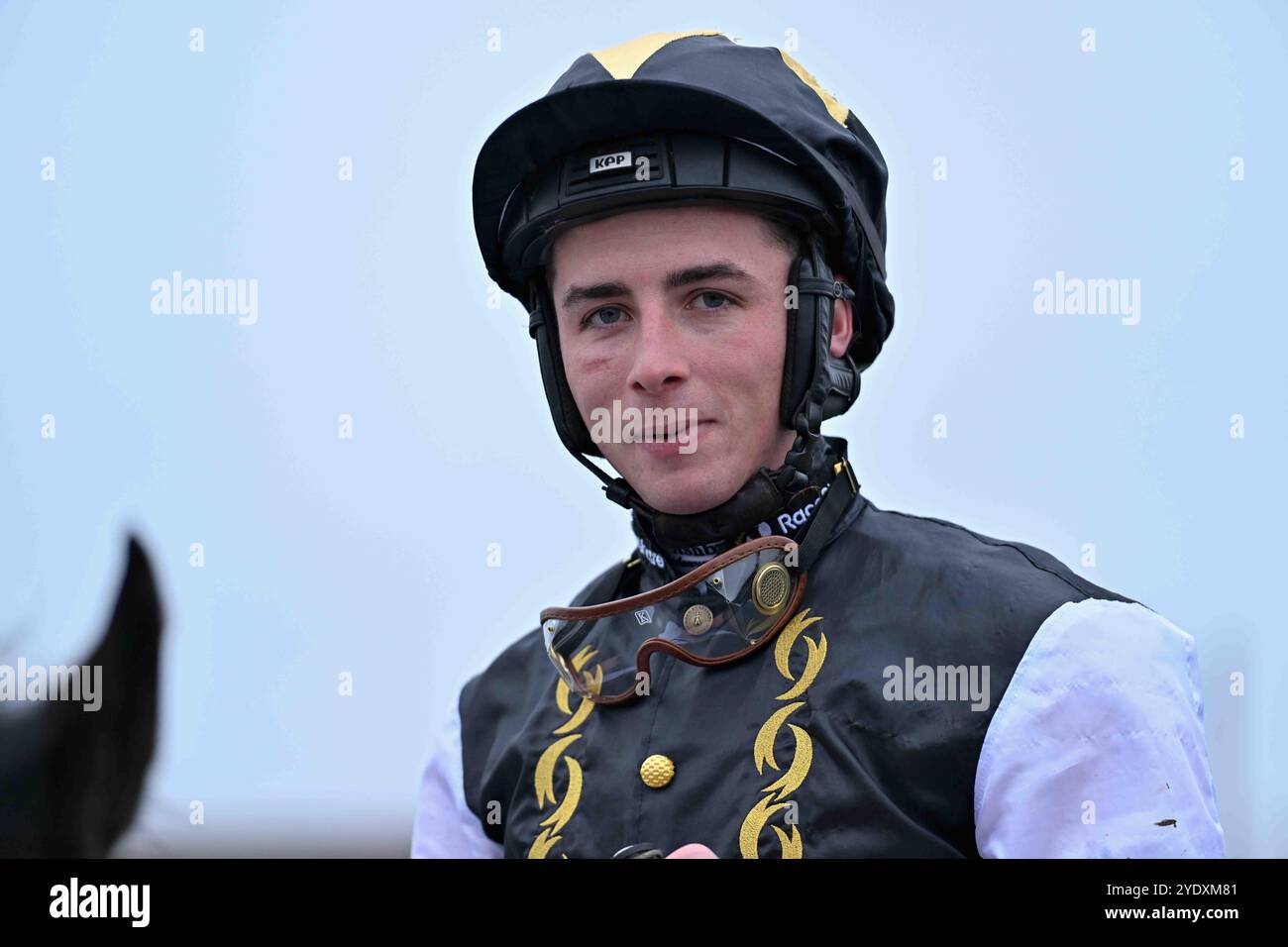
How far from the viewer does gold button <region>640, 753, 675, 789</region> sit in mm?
2525

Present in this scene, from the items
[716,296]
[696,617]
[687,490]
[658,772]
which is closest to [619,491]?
[687,490]

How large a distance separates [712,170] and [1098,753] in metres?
1.25

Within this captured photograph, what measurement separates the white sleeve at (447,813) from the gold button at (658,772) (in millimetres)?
479

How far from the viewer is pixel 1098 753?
2.19 meters

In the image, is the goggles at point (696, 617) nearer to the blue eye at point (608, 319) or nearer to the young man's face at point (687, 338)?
the young man's face at point (687, 338)

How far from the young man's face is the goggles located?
0.15 meters

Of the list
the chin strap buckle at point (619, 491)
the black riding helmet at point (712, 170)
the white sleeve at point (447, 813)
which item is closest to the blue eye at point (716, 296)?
the black riding helmet at point (712, 170)

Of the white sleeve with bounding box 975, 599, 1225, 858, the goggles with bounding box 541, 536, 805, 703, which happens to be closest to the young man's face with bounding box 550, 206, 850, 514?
the goggles with bounding box 541, 536, 805, 703

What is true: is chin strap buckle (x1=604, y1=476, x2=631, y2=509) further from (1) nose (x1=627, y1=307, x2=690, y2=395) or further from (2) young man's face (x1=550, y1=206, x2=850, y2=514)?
(1) nose (x1=627, y1=307, x2=690, y2=395)

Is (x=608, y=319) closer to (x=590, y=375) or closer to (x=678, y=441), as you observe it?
(x=590, y=375)

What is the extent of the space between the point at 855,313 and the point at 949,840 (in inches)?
45.1

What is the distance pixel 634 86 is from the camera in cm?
257

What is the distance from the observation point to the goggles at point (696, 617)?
2568mm
